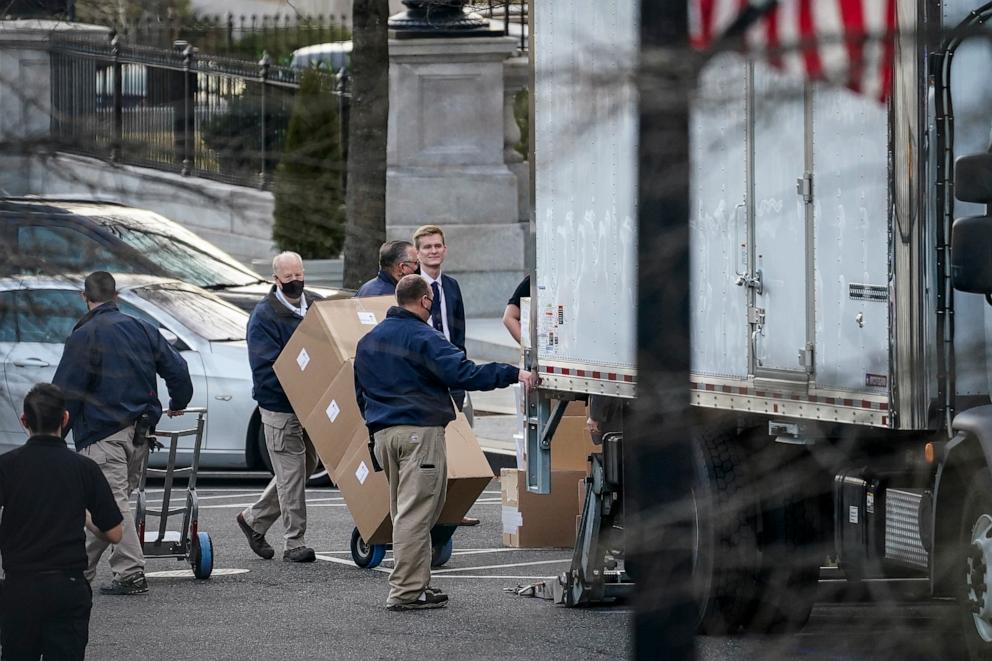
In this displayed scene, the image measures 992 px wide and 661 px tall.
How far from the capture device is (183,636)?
8.07 m

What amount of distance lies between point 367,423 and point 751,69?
6.57 meters

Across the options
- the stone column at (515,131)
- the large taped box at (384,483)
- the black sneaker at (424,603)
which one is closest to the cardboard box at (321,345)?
the large taped box at (384,483)

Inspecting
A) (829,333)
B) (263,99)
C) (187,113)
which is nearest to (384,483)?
(829,333)

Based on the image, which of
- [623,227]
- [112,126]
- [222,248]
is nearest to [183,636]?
[623,227]

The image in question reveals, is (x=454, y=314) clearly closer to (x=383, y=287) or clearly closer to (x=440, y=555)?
(x=383, y=287)

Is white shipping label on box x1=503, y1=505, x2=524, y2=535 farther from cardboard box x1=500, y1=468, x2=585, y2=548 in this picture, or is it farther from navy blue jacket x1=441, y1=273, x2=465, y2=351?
navy blue jacket x1=441, y1=273, x2=465, y2=351

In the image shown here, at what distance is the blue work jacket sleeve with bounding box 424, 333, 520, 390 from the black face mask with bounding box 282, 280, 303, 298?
1.55m

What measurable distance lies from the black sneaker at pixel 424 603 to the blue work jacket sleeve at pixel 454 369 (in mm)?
1046

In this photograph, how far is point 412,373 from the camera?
8.62 m

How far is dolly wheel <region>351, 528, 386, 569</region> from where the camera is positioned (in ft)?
32.6

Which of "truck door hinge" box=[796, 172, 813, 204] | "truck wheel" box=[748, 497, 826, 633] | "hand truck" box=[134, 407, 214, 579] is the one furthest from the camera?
"hand truck" box=[134, 407, 214, 579]

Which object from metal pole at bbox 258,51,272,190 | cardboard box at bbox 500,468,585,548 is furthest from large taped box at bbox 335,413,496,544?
metal pole at bbox 258,51,272,190

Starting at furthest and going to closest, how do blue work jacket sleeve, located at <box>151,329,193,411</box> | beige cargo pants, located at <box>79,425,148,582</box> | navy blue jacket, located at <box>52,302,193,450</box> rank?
blue work jacket sleeve, located at <box>151,329,193,411</box>
beige cargo pants, located at <box>79,425,148,582</box>
navy blue jacket, located at <box>52,302,193,450</box>

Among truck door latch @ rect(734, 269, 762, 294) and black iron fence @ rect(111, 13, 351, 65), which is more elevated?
black iron fence @ rect(111, 13, 351, 65)
